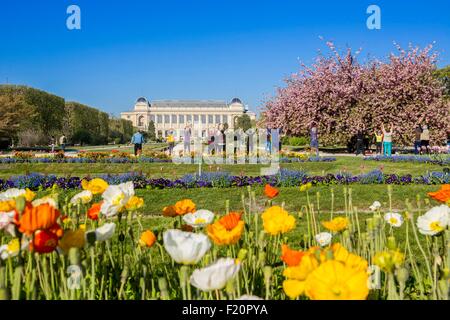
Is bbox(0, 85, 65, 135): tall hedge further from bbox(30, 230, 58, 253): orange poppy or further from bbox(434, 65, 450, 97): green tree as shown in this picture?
bbox(30, 230, 58, 253): orange poppy

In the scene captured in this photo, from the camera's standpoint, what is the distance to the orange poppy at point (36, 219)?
137 centimetres

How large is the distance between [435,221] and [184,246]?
1.09 metres

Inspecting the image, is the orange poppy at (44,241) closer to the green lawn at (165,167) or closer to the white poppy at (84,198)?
the white poppy at (84,198)

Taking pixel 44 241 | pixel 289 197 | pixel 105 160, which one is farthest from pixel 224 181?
pixel 105 160

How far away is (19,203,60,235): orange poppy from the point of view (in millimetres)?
1366

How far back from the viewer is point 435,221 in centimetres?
187

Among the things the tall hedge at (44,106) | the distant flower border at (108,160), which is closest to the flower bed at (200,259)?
the distant flower border at (108,160)

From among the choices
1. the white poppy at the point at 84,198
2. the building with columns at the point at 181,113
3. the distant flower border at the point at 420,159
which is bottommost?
the distant flower border at the point at 420,159

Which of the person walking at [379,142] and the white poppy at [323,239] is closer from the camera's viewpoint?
the white poppy at [323,239]

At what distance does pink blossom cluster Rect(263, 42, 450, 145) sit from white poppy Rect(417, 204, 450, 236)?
21769mm

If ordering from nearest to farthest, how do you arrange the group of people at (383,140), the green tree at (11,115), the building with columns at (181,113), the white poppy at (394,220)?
the white poppy at (394,220), the group of people at (383,140), the green tree at (11,115), the building with columns at (181,113)

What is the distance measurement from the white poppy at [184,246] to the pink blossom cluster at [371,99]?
2246cm
